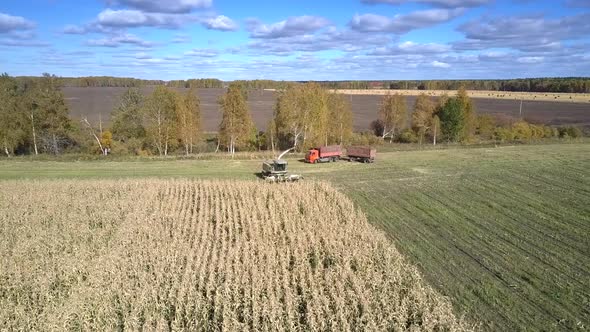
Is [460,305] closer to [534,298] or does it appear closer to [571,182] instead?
[534,298]

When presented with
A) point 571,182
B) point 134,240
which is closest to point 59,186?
point 134,240

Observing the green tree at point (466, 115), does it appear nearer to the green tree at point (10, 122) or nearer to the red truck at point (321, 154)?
the red truck at point (321, 154)

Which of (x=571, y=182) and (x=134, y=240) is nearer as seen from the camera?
(x=134, y=240)

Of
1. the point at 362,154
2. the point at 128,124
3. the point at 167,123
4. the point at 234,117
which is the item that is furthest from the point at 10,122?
the point at 362,154

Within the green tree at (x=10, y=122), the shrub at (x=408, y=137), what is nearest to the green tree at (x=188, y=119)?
the green tree at (x=10, y=122)

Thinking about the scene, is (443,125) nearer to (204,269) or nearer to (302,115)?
(302,115)
